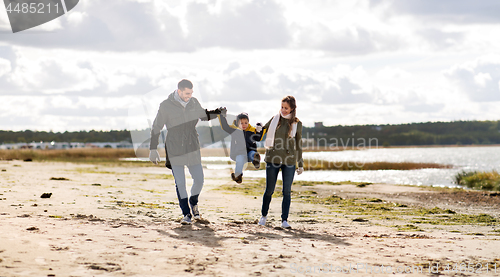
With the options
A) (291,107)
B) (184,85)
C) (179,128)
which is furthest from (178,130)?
(291,107)

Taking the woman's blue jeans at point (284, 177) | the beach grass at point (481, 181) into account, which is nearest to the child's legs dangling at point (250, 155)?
the woman's blue jeans at point (284, 177)

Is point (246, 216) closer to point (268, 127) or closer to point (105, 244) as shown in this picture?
point (268, 127)

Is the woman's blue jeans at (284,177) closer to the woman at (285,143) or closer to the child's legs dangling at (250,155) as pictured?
the woman at (285,143)

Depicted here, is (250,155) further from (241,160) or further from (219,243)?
(219,243)

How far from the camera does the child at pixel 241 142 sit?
26.0 ft

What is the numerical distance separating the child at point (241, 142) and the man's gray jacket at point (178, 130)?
0.87 m

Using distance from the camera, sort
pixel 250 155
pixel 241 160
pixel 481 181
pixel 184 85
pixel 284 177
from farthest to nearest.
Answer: pixel 481 181
pixel 241 160
pixel 250 155
pixel 284 177
pixel 184 85

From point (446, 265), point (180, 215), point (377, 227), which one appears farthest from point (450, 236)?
point (180, 215)

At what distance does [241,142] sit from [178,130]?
154cm

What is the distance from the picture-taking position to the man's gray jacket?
22.7 ft

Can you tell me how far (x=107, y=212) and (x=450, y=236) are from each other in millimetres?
5851

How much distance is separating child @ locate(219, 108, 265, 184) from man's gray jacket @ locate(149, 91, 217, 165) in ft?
2.86

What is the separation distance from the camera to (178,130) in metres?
6.96

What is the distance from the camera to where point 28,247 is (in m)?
4.99
